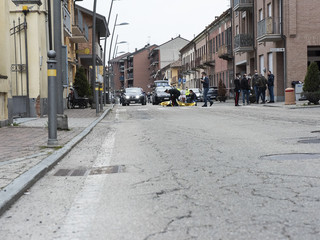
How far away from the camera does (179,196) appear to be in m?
4.90

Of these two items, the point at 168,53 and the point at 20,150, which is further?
the point at 168,53

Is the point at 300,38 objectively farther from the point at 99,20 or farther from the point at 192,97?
the point at 99,20

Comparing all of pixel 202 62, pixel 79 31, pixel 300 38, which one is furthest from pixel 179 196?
pixel 202 62

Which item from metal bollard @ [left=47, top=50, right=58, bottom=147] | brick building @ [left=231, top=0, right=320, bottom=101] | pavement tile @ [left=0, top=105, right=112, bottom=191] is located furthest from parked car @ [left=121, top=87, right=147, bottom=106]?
metal bollard @ [left=47, top=50, right=58, bottom=147]

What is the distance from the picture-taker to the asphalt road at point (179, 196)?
3.81m

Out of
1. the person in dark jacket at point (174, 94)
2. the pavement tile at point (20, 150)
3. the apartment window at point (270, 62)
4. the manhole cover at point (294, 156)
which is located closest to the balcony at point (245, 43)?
the apartment window at point (270, 62)

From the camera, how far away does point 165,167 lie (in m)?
6.71

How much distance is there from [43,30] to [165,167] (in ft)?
50.9

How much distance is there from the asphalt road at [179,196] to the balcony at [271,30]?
88.2 ft

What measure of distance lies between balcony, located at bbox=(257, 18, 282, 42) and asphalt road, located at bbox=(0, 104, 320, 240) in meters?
26.9

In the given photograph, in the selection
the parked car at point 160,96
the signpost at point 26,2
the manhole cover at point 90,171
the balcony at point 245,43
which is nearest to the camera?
the manhole cover at point 90,171

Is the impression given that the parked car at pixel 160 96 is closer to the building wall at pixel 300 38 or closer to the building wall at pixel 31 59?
the building wall at pixel 300 38

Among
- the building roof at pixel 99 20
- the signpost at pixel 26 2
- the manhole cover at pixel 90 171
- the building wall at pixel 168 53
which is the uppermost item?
the building wall at pixel 168 53

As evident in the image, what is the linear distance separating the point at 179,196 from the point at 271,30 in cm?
3168
